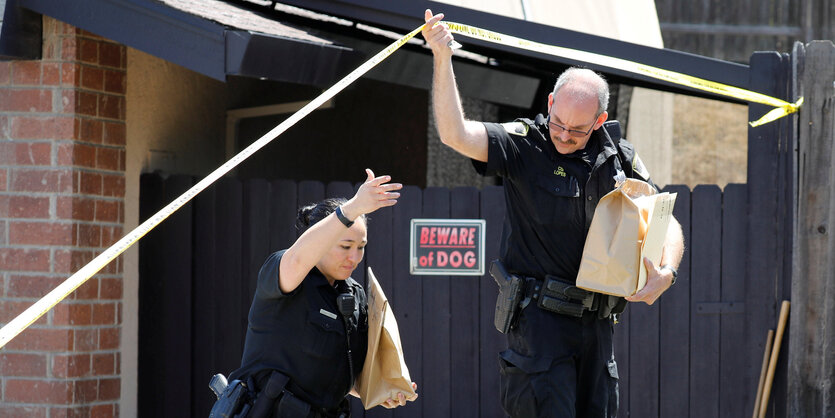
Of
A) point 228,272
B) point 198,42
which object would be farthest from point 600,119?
point 228,272

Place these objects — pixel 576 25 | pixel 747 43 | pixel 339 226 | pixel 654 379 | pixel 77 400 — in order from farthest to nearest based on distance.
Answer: pixel 747 43
pixel 576 25
pixel 654 379
pixel 77 400
pixel 339 226

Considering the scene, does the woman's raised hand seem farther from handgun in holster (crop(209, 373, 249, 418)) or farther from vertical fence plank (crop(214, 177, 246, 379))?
vertical fence plank (crop(214, 177, 246, 379))

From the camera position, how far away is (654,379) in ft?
20.6

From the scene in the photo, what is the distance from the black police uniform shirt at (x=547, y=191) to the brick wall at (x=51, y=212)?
291 cm

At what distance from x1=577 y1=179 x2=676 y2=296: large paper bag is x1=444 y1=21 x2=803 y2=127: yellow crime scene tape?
1.03 metres

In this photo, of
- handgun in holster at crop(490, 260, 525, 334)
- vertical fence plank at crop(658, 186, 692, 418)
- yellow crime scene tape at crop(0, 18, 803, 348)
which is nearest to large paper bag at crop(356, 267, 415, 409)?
handgun in holster at crop(490, 260, 525, 334)

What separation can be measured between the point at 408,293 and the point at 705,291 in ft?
5.96

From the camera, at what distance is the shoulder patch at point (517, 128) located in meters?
4.08

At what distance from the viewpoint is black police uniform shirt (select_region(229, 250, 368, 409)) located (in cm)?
384

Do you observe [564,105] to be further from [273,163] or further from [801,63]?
[273,163]

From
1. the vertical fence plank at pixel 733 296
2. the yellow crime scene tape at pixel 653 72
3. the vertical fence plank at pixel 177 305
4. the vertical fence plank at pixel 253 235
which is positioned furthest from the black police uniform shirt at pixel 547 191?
the vertical fence plank at pixel 177 305

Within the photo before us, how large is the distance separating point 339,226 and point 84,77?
9.75 ft

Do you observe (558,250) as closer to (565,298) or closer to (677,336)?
(565,298)

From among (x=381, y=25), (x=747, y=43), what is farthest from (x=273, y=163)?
(x=747, y=43)
